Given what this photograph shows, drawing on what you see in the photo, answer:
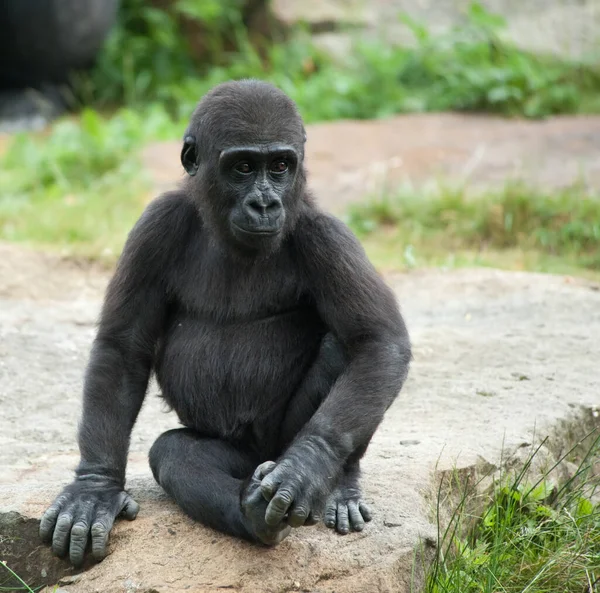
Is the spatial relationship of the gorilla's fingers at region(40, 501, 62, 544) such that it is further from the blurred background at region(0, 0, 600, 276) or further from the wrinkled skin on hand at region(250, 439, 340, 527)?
the blurred background at region(0, 0, 600, 276)

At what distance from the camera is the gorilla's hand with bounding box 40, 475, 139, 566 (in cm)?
405

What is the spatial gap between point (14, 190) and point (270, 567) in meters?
7.84

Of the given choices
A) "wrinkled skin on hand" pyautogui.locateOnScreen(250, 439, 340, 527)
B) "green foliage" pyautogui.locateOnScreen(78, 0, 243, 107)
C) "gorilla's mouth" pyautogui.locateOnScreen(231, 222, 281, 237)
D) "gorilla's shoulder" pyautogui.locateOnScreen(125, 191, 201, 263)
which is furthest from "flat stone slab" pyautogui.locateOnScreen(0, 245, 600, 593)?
"green foliage" pyautogui.locateOnScreen(78, 0, 243, 107)

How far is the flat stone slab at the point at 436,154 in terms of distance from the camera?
34.9ft

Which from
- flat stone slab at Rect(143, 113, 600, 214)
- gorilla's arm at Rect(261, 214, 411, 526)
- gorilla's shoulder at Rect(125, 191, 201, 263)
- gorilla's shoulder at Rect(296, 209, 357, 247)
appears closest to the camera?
gorilla's arm at Rect(261, 214, 411, 526)

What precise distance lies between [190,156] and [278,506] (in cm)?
164

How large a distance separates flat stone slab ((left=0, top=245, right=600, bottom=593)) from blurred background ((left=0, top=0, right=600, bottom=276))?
1073 millimetres

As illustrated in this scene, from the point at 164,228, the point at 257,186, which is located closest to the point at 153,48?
the point at 164,228

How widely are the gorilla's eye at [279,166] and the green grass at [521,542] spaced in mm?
1471

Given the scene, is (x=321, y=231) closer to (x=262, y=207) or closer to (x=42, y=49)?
(x=262, y=207)

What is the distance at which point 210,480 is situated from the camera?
163 inches

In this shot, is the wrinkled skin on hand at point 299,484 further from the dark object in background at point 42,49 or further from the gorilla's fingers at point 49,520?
the dark object in background at point 42,49

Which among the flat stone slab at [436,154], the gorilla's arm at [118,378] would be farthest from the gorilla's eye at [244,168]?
the flat stone slab at [436,154]

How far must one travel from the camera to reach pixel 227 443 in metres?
4.39
